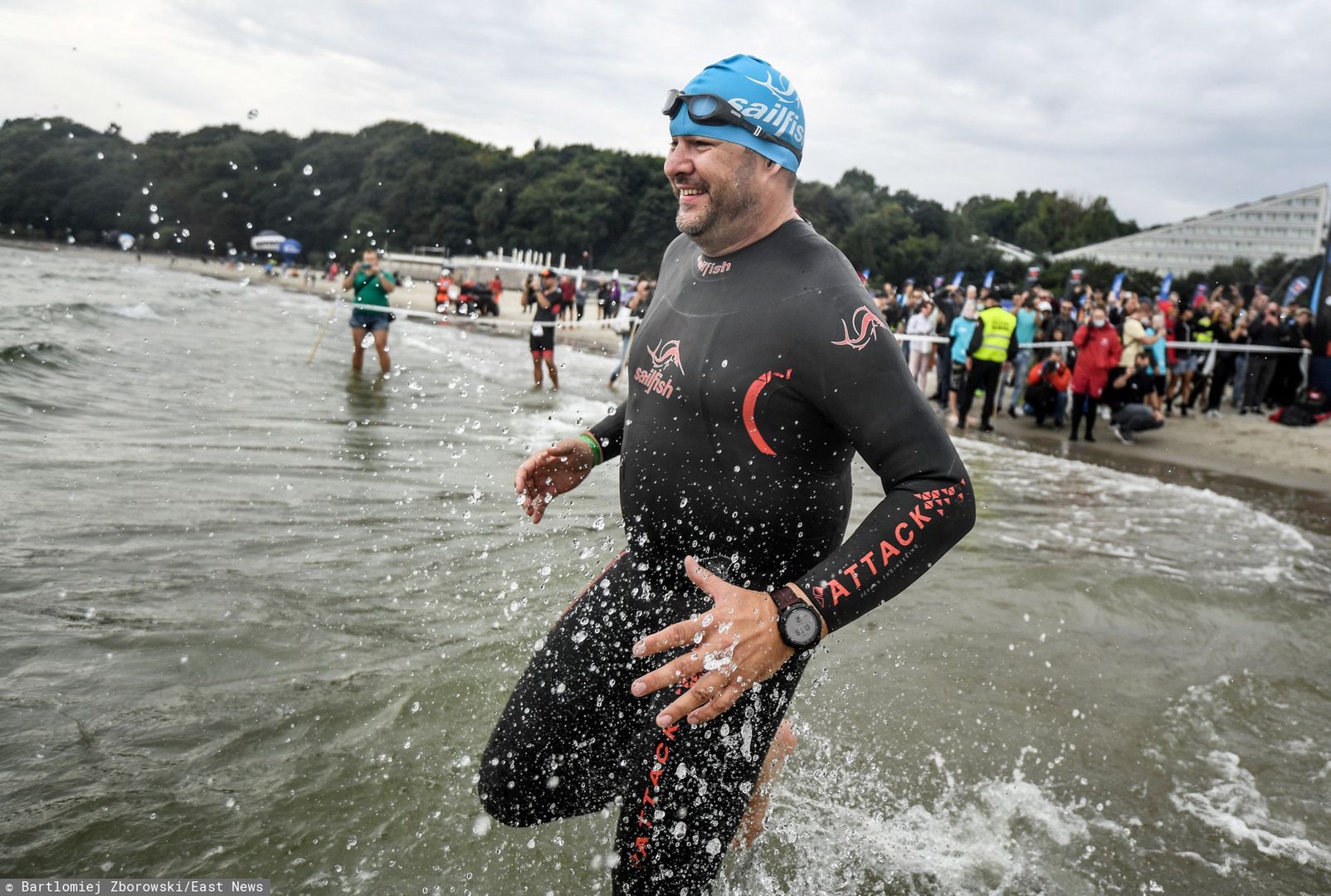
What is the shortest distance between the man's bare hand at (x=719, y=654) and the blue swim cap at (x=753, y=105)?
Result: 1202 millimetres

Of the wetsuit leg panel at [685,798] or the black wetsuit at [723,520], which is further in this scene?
the wetsuit leg panel at [685,798]

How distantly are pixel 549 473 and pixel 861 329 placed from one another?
1.19 metres

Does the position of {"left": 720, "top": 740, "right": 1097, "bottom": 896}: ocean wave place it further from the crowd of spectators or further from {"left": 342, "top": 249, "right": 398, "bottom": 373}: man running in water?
{"left": 342, "top": 249, "right": 398, "bottom": 373}: man running in water

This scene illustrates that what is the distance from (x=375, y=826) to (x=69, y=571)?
2753 millimetres

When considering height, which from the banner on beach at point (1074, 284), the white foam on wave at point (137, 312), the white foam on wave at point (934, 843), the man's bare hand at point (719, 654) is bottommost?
the white foam on wave at point (137, 312)

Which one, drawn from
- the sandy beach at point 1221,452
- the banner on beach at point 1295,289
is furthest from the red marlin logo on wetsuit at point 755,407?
the banner on beach at point 1295,289

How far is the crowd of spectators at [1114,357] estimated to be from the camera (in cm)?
1395

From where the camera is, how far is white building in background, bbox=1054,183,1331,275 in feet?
123

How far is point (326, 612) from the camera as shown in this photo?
4.61 m

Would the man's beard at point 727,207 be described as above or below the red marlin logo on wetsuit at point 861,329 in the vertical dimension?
above

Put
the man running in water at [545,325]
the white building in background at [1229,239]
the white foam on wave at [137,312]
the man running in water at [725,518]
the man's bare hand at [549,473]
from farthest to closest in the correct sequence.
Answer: the white building in background at [1229,239] → the white foam on wave at [137,312] → the man running in water at [545,325] → the man's bare hand at [549,473] → the man running in water at [725,518]

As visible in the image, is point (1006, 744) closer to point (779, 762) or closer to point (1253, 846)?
point (1253, 846)

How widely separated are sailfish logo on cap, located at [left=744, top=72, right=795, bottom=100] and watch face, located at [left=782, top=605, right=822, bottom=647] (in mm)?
1383

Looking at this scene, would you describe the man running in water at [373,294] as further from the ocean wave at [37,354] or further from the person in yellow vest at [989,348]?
the person in yellow vest at [989,348]
